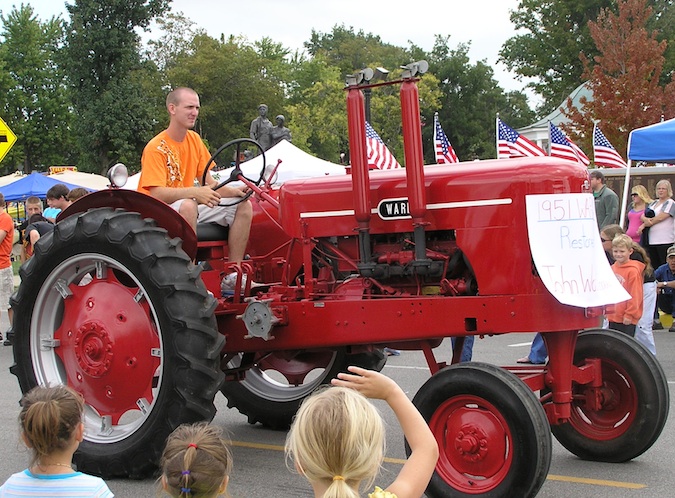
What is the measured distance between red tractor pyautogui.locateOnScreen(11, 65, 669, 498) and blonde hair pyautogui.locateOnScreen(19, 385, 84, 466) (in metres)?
2.10

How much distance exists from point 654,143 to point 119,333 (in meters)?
9.01

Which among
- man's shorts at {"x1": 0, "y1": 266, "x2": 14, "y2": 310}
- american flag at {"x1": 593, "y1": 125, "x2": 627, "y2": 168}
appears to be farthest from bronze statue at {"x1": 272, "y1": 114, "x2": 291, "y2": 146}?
man's shorts at {"x1": 0, "y1": 266, "x2": 14, "y2": 310}

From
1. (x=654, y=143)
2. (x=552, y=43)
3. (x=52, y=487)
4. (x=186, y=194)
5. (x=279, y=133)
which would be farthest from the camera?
(x=552, y=43)

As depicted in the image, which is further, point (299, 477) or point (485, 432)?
point (299, 477)

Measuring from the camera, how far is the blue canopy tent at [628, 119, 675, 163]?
1270 cm

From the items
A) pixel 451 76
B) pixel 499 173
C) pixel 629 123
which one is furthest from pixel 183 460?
pixel 451 76

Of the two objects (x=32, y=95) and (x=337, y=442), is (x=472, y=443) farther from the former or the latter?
(x=32, y=95)

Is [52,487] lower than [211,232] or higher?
lower

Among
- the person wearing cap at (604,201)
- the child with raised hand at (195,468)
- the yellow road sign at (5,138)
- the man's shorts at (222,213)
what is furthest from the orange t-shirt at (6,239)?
the child with raised hand at (195,468)

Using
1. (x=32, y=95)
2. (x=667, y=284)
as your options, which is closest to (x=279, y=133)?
(x=667, y=284)

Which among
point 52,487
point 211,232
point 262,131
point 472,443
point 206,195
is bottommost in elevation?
point 472,443

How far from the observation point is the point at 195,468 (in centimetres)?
265

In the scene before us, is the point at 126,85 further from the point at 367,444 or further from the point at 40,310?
the point at 367,444

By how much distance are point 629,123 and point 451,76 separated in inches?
1253
